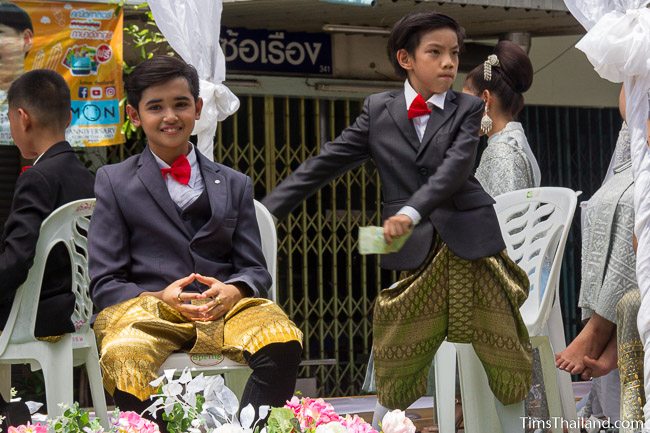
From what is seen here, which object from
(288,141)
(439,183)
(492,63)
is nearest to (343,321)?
(288,141)

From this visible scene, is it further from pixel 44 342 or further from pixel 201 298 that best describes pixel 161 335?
pixel 44 342

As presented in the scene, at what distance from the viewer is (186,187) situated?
4.55 m

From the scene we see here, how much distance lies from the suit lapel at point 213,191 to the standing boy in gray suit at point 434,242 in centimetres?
24

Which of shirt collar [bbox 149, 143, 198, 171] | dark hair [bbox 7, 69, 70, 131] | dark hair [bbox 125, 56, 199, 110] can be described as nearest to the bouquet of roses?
shirt collar [bbox 149, 143, 198, 171]

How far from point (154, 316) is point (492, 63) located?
8.15 ft

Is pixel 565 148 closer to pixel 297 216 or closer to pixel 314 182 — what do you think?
pixel 297 216

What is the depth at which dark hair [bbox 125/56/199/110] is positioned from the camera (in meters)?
4.55

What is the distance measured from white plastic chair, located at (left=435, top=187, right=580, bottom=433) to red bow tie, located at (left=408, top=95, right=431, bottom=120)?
35.1 inches

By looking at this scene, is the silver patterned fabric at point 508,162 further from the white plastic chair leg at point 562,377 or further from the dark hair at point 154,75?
the dark hair at point 154,75

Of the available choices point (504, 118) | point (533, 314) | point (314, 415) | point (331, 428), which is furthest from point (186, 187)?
point (331, 428)

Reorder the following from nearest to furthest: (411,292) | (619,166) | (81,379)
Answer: (411,292), (619,166), (81,379)

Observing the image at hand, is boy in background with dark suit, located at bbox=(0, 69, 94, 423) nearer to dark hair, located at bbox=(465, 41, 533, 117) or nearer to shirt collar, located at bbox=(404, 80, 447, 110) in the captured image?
shirt collar, located at bbox=(404, 80, 447, 110)

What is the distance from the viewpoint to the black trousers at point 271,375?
4078mm

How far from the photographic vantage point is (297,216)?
29.9 ft
